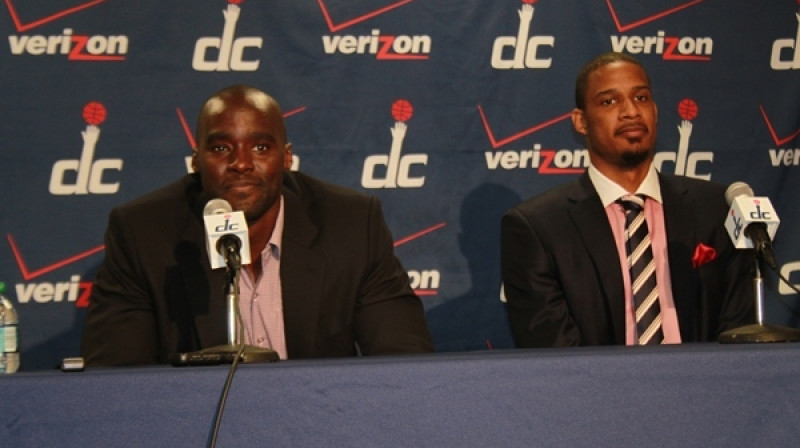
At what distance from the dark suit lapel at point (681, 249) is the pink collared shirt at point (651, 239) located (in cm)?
2

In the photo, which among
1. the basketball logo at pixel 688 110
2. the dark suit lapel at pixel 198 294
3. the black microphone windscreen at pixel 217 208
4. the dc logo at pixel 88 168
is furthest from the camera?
the basketball logo at pixel 688 110

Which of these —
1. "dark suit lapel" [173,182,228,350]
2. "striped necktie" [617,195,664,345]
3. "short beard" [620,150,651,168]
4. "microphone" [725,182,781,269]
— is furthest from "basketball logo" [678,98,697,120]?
"dark suit lapel" [173,182,228,350]

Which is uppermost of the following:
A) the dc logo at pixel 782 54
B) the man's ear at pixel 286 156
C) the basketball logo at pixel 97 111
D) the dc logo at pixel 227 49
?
the dc logo at pixel 782 54

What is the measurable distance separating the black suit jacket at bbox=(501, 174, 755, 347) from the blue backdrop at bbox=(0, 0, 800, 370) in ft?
2.26

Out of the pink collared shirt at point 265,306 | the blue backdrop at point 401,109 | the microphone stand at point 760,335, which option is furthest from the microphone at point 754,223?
the blue backdrop at point 401,109

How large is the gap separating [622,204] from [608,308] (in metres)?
0.37

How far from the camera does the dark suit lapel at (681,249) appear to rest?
3.37 m

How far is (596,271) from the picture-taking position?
341 centimetres

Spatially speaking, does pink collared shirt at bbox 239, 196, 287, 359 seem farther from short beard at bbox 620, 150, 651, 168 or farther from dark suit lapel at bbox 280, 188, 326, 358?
short beard at bbox 620, 150, 651, 168

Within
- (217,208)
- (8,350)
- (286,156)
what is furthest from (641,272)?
(8,350)

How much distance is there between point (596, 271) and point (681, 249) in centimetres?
27

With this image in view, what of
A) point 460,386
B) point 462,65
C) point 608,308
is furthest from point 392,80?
point 460,386

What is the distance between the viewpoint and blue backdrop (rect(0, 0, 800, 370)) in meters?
4.08

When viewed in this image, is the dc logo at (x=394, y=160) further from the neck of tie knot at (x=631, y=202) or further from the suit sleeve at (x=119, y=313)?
the suit sleeve at (x=119, y=313)
